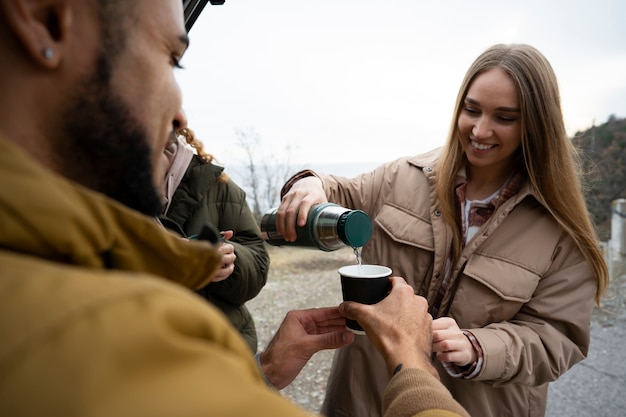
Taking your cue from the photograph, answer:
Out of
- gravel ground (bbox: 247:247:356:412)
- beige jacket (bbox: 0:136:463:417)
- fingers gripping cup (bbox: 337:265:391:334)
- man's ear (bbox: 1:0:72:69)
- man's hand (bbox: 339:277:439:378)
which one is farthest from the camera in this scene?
gravel ground (bbox: 247:247:356:412)

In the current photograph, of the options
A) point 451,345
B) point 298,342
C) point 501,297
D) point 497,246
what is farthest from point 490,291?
point 298,342

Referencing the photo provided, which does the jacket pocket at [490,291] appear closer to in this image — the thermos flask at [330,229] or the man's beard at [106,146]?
the thermos flask at [330,229]

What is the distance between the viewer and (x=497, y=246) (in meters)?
1.94

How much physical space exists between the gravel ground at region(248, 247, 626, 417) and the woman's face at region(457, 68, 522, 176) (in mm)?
1024

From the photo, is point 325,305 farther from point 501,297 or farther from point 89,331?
point 89,331

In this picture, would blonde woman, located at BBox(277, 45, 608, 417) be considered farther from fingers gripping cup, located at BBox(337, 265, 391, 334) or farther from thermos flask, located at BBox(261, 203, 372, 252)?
fingers gripping cup, located at BBox(337, 265, 391, 334)

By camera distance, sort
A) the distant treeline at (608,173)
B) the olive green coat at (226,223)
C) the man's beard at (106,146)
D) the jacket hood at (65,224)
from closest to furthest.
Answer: the jacket hood at (65,224) < the man's beard at (106,146) < the olive green coat at (226,223) < the distant treeline at (608,173)

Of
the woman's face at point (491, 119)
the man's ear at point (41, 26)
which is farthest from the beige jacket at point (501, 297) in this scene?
the man's ear at point (41, 26)

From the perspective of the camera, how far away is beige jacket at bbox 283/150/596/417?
5.93 feet

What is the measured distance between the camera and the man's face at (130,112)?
2.96 feet

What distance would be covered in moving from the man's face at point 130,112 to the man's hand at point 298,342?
37.0 inches

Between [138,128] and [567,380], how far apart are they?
468 cm

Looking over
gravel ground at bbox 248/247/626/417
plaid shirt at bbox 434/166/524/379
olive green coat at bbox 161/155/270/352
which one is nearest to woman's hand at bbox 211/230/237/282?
olive green coat at bbox 161/155/270/352

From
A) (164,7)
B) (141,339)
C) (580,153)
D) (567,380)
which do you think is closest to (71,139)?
(164,7)
